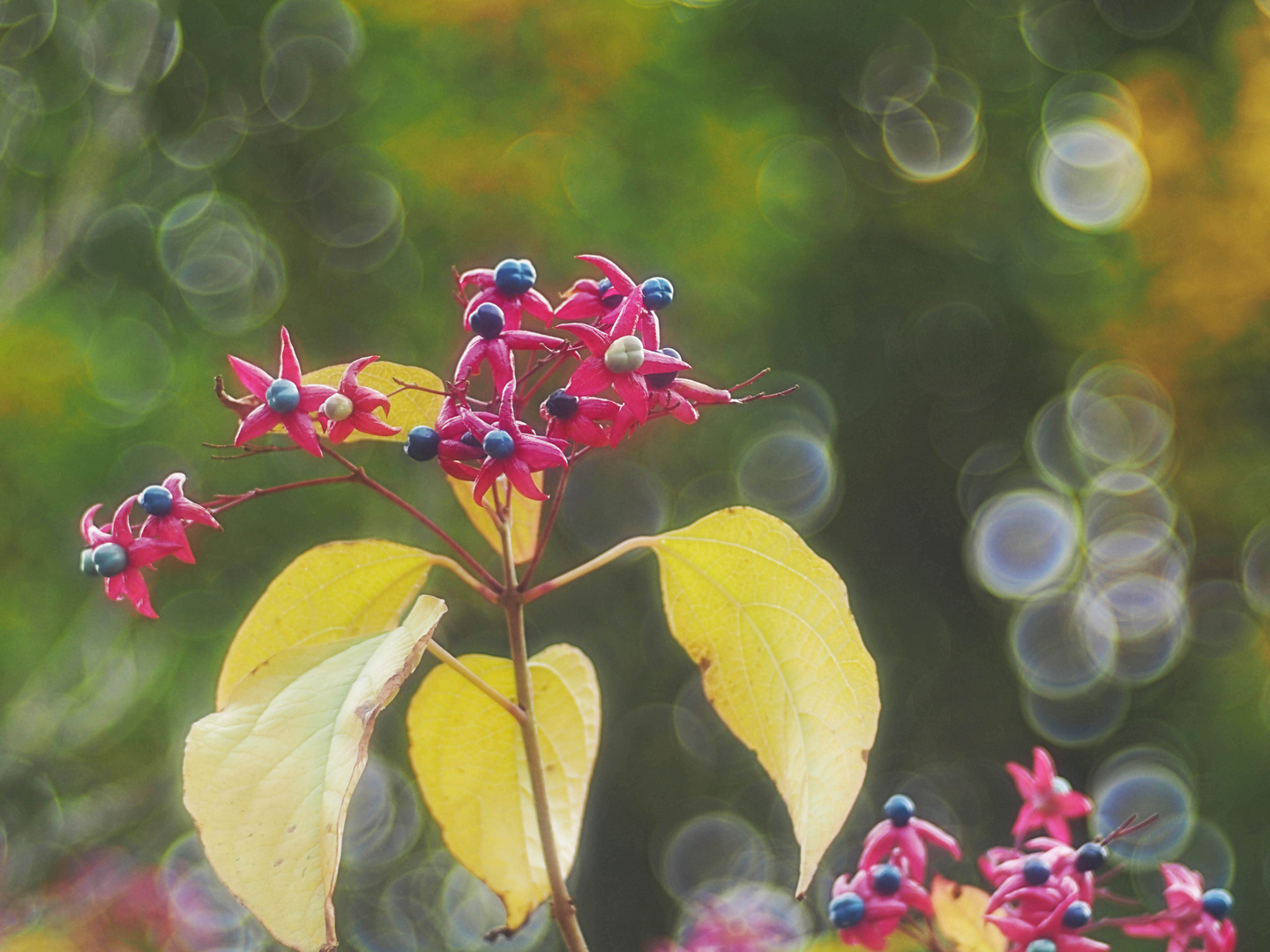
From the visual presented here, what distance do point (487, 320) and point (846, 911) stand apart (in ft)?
1.68

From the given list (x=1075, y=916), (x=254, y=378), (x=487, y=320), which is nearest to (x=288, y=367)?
(x=254, y=378)

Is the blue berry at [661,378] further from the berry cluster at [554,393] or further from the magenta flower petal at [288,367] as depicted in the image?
the magenta flower petal at [288,367]

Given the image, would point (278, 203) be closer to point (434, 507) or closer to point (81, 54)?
point (81, 54)

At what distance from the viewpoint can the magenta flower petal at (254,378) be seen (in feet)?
2.07

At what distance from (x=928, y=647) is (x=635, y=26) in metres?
2.89

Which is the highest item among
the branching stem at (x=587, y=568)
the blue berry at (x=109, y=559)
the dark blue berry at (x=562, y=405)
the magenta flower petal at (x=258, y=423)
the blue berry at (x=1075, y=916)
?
the dark blue berry at (x=562, y=405)

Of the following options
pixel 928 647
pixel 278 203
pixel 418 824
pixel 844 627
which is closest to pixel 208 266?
pixel 278 203

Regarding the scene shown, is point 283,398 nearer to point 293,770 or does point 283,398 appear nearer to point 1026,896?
point 293,770

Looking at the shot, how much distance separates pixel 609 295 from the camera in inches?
27.9

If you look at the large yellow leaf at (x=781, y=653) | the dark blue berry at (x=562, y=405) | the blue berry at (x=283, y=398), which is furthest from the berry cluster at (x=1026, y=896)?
the blue berry at (x=283, y=398)

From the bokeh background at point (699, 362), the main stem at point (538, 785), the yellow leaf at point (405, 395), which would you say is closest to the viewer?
the main stem at point (538, 785)

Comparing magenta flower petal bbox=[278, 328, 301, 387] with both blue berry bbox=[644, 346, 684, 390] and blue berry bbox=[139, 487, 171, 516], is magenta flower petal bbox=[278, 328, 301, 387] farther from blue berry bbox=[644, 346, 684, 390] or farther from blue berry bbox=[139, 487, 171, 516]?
blue berry bbox=[644, 346, 684, 390]

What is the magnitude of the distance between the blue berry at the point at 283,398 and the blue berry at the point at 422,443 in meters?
0.07

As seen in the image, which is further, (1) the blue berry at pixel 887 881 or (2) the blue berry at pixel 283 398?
(1) the blue berry at pixel 887 881
